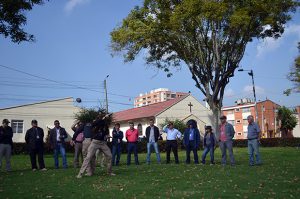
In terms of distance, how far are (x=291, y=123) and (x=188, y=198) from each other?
64.1 m

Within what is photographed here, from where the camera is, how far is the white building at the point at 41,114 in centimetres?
4978

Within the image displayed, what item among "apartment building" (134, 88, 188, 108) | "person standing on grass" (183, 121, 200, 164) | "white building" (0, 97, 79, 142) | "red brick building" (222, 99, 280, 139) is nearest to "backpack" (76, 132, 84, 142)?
"person standing on grass" (183, 121, 200, 164)

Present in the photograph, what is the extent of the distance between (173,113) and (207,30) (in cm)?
3111

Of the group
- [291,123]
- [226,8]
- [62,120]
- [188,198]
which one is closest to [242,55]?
[226,8]

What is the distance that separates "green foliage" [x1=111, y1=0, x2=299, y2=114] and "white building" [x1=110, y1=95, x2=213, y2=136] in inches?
972

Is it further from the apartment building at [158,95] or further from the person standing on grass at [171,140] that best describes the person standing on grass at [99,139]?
the apartment building at [158,95]

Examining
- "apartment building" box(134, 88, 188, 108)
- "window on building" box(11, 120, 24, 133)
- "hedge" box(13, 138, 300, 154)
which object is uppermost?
"apartment building" box(134, 88, 188, 108)

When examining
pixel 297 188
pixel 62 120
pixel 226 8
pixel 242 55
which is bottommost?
pixel 297 188

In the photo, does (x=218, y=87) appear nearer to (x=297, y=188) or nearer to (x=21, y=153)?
(x=21, y=153)

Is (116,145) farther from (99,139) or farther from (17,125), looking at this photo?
(17,125)

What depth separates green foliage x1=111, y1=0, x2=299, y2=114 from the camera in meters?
26.9

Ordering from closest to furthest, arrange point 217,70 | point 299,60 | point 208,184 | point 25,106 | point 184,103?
point 208,184 < point 217,70 < point 299,60 < point 25,106 < point 184,103

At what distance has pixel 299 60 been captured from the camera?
121 ft

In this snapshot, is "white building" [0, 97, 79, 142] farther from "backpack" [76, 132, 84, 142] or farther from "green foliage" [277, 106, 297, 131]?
"green foliage" [277, 106, 297, 131]
